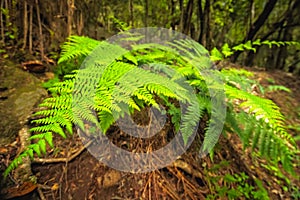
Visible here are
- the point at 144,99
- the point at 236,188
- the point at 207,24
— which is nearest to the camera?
the point at 144,99

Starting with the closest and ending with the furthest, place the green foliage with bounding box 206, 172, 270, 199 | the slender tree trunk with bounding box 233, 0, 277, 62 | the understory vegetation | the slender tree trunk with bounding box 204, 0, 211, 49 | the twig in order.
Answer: the understory vegetation, the twig, the green foliage with bounding box 206, 172, 270, 199, the slender tree trunk with bounding box 204, 0, 211, 49, the slender tree trunk with bounding box 233, 0, 277, 62

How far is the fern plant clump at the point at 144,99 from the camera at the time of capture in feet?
3.44

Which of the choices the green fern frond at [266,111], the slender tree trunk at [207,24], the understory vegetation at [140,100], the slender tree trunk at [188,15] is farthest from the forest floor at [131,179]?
the slender tree trunk at [207,24]

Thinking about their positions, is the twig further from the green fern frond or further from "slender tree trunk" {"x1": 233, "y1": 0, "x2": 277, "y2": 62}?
"slender tree trunk" {"x1": 233, "y1": 0, "x2": 277, "y2": 62}

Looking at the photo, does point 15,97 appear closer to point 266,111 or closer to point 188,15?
point 266,111

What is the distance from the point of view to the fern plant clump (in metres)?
1.05

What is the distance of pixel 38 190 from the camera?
4.30 ft

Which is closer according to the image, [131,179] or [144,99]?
[144,99]

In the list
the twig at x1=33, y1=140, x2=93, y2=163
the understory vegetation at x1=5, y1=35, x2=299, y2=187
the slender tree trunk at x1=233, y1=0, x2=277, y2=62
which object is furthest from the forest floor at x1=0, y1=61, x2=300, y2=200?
the slender tree trunk at x1=233, y1=0, x2=277, y2=62

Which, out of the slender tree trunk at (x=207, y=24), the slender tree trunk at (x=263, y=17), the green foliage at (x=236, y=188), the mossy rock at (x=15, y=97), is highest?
the slender tree trunk at (x=263, y=17)

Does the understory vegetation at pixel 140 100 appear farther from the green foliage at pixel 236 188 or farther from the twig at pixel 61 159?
the twig at pixel 61 159

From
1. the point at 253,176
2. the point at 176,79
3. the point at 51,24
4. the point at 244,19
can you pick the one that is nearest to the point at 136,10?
the point at 51,24

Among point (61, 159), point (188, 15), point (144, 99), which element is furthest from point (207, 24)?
point (61, 159)

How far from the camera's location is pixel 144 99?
3.75 ft
